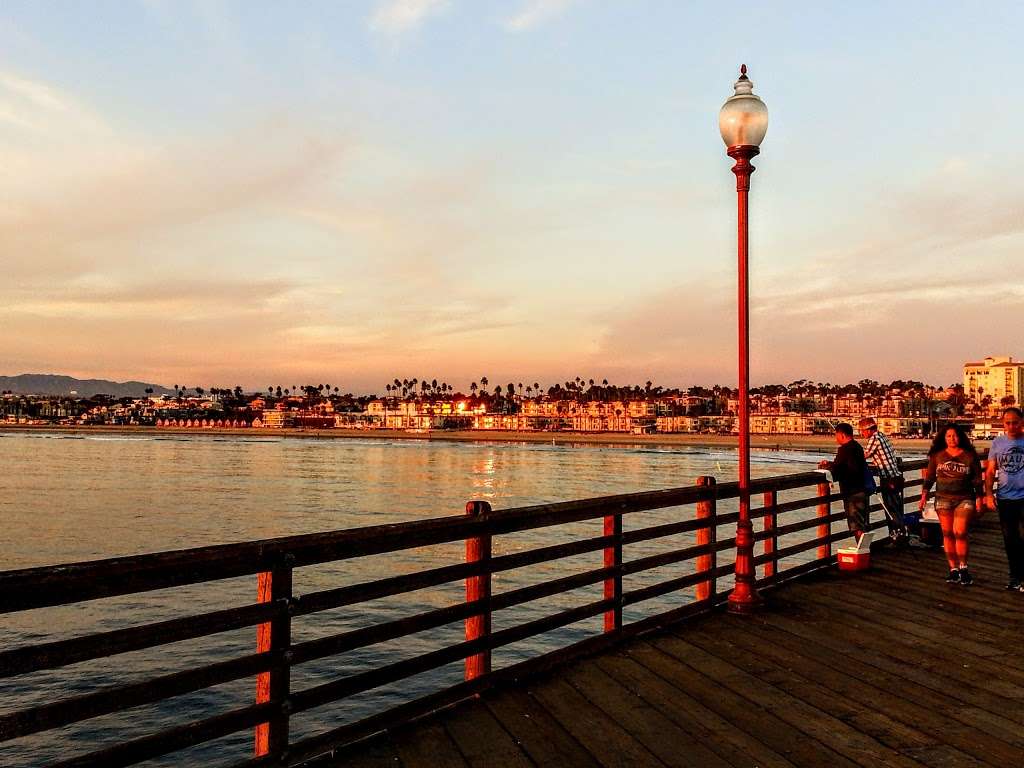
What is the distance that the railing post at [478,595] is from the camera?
5.71 m

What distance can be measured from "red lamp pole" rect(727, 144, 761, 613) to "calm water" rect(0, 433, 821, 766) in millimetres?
7093

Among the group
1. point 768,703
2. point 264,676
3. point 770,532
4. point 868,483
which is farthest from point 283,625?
point 868,483

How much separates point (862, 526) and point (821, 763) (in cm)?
689

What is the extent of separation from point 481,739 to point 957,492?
734cm

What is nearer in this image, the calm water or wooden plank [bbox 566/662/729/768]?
wooden plank [bbox 566/662/729/768]

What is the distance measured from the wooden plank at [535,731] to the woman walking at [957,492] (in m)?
6.57

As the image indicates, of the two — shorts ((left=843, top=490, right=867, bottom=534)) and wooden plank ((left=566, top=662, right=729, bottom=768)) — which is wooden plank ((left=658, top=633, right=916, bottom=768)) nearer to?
wooden plank ((left=566, top=662, right=729, bottom=768))

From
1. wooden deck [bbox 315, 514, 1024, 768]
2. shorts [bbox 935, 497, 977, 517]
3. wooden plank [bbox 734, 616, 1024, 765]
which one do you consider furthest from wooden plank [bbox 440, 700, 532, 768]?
shorts [bbox 935, 497, 977, 517]

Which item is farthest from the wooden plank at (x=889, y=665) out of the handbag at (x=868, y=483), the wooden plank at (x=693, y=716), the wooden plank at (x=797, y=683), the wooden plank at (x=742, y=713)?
the handbag at (x=868, y=483)

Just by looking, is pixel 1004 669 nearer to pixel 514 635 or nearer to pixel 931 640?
pixel 931 640

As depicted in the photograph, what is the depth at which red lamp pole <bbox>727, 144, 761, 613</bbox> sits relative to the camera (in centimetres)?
806

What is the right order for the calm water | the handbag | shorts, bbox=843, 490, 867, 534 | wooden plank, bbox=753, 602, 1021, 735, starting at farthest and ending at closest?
the calm water → the handbag → shorts, bbox=843, 490, 867, 534 → wooden plank, bbox=753, 602, 1021, 735

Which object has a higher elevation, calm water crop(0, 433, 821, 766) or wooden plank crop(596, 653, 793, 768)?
wooden plank crop(596, 653, 793, 768)

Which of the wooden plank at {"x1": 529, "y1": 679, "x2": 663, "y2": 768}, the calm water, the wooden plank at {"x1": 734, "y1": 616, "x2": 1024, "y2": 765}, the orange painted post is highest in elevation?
the orange painted post
